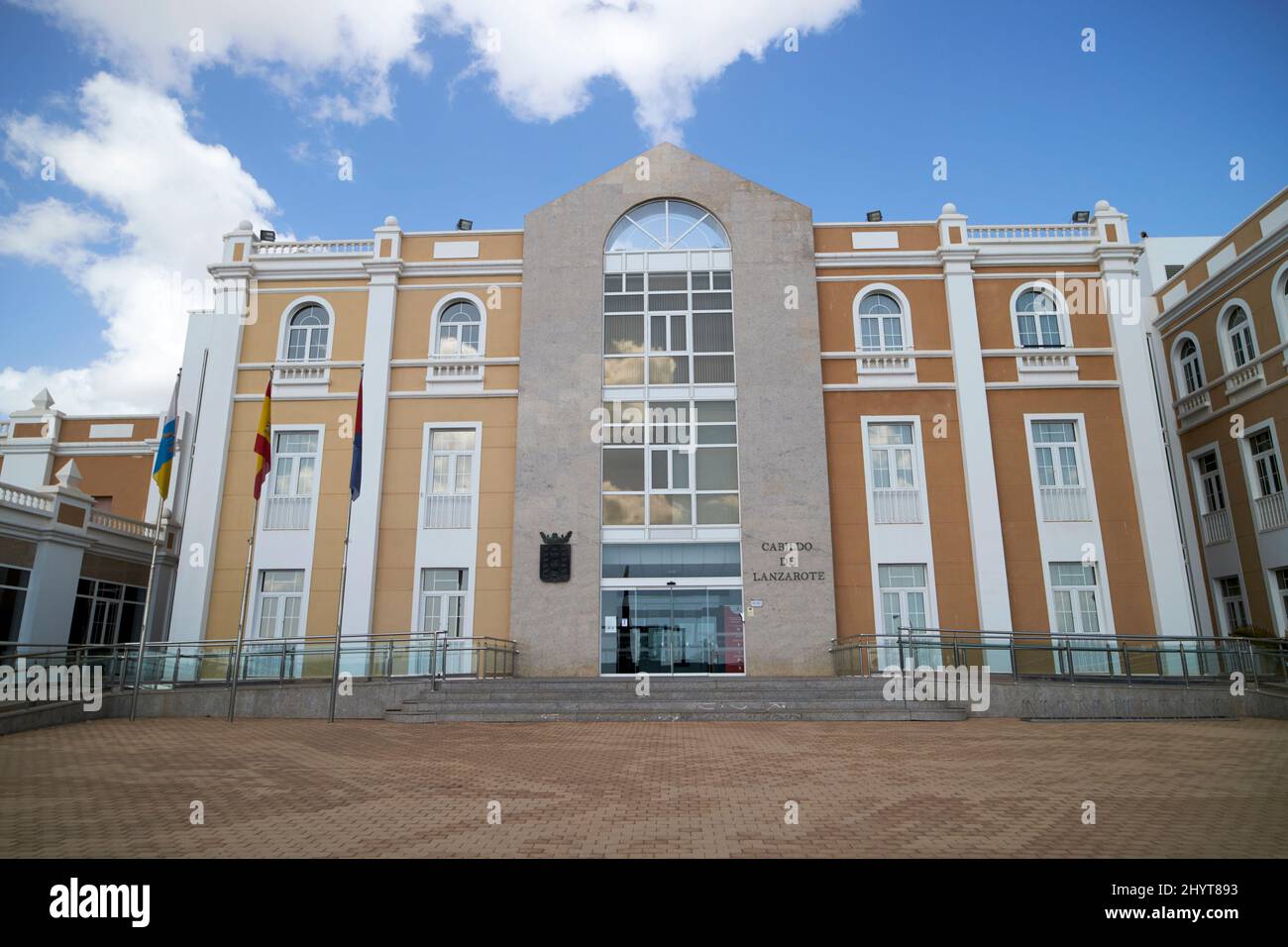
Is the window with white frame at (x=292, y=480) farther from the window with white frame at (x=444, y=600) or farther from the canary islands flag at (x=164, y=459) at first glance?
the canary islands flag at (x=164, y=459)

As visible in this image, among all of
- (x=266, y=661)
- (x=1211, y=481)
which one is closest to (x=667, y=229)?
(x=266, y=661)

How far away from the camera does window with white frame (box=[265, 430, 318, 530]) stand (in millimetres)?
22156

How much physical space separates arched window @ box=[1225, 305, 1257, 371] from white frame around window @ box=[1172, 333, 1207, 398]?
44.5 inches

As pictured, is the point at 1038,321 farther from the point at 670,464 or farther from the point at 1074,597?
the point at 670,464

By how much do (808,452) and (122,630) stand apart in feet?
66.1

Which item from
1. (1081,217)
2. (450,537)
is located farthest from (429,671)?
(1081,217)

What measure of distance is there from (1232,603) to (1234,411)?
17.9ft

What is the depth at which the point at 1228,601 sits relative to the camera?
22.6 m

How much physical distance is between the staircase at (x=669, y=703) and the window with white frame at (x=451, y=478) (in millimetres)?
6016

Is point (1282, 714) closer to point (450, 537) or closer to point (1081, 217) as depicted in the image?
point (1081, 217)

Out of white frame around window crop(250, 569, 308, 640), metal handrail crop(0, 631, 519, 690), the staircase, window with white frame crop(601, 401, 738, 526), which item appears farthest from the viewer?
window with white frame crop(601, 401, 738, 526)

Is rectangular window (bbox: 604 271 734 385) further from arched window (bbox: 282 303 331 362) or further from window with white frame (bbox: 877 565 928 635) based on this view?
arched window (bbox: 282 303 331 362)

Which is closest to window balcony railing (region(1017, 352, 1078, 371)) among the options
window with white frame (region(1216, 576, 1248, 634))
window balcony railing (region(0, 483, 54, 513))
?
window with white frame (region(1216, 576, 1248, 634))
